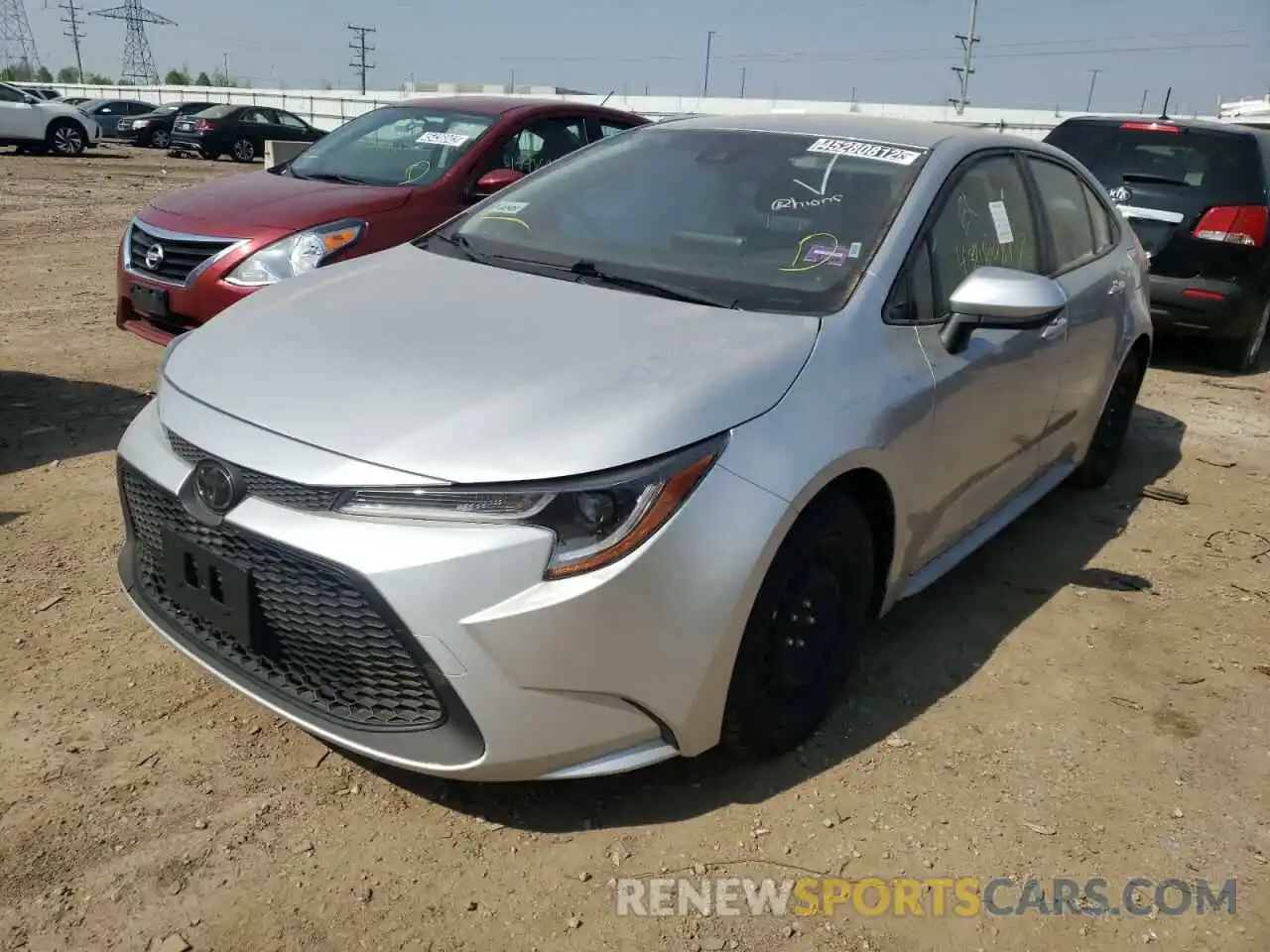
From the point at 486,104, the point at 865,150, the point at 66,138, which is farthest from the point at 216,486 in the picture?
the point at 66,138

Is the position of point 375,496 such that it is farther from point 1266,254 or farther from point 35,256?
point 35,256

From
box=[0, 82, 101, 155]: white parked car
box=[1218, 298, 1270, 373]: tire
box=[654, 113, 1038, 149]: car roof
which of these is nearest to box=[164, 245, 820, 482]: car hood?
box=[654, 113, 1038, 149]: car roof

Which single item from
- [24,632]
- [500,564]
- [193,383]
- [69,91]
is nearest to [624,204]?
[193,383]

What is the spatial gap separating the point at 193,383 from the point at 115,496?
182 cm

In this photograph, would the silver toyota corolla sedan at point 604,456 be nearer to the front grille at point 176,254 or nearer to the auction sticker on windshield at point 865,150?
the auction sticker on windshield at point 865,150

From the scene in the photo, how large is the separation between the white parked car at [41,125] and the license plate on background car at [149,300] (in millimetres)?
21013

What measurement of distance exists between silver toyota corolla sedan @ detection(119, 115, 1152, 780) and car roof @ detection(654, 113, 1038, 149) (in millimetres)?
46

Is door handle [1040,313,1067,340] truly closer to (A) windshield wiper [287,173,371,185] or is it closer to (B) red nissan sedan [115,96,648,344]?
(B) red nissan sedan [115,96,648,344]

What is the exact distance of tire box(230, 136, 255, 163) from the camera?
1049 inches

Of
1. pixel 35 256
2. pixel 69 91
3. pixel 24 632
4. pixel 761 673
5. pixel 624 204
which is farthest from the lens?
pixel 69 91

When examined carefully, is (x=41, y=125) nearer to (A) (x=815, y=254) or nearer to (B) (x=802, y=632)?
(A) (x=815, y=254)

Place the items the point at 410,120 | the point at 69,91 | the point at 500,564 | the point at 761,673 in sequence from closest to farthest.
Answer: the point at 500,564 → the point at 761,673 → the point at 410,120 → the point at 69,91

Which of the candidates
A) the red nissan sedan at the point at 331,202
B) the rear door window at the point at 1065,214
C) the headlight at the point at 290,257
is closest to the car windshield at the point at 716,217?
the rear door window at the point at 1065,214

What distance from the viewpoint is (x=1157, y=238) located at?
6797 mm
